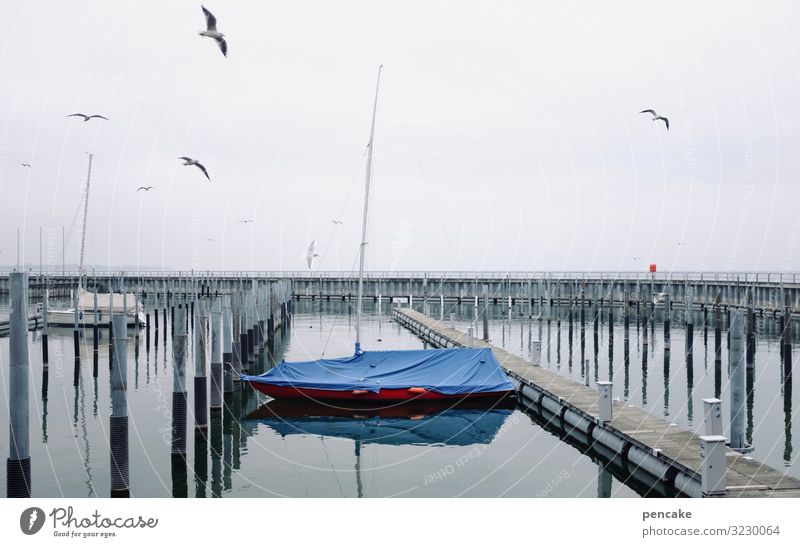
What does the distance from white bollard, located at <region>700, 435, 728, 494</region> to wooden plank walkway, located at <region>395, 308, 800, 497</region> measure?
0.97ft

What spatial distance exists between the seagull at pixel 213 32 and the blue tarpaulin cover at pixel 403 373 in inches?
597

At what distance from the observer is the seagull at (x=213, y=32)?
17805mm

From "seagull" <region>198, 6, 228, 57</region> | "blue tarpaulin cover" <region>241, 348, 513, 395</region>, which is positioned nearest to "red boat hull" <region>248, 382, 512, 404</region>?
"blue tarpaulin cover" <region>241, 348, 513, 395</region>

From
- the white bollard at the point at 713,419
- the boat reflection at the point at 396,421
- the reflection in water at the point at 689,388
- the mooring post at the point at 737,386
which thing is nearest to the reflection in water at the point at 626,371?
the reflection in water at the point at 689,388

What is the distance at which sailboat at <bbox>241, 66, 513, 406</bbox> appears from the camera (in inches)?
1143

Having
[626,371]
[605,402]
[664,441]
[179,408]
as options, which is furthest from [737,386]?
[626,371]

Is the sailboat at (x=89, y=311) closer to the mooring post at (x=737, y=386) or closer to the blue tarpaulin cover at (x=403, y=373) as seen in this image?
the blue tarpaulin cover at (x=403, y=373)

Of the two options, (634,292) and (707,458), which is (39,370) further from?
(634,292)

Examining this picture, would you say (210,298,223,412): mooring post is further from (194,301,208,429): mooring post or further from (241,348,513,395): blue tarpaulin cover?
(194,301,208,429): mooring post

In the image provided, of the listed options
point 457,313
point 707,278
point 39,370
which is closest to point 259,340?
point 39,370

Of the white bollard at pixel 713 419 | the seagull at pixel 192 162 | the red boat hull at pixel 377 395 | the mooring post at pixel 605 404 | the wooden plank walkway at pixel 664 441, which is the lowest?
the red boat hull at pixel 377 395

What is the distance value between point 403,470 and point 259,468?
4.31 metres

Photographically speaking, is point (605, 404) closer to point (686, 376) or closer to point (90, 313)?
point (686, 376)

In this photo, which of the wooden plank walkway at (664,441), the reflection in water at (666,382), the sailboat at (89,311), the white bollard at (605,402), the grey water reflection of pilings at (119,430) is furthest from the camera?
the sailboat at (89,311)
